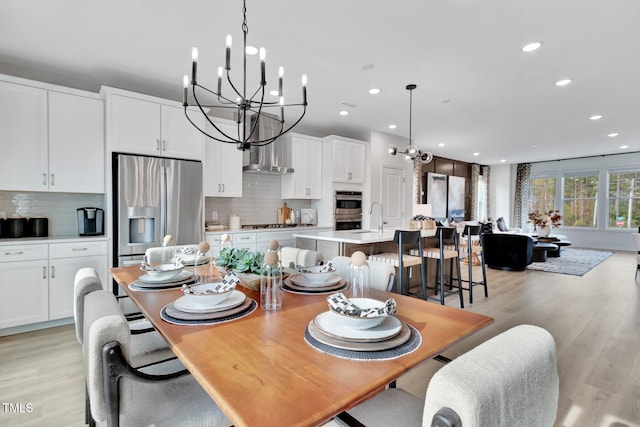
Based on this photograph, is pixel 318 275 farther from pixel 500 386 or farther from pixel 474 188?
pixel 474 188

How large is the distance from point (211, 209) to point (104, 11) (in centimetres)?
266

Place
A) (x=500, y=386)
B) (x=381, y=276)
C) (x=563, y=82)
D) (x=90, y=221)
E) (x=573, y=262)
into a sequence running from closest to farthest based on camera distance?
(x=500, y=386), (x=381, y=276), (x=90, y=221), (x=563, y=82), (x=573, y=262)

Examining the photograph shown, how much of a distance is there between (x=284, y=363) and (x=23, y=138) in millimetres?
3627

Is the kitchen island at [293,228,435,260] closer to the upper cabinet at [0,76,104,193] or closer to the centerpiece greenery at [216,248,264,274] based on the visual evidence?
the centerpiece greenery at [216,248,264,274]

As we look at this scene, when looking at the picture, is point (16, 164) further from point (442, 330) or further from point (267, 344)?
point (442, 330)

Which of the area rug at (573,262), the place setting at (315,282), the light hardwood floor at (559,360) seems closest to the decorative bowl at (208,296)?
the place setting at (315,282)

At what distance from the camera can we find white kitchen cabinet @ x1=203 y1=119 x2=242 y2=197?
415 centimetres

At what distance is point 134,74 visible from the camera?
343 cm

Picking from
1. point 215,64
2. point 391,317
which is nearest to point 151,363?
point 391,317

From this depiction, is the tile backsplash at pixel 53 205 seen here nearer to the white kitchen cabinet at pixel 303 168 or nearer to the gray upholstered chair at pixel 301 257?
the gray upholstered chair at pixel 301 257

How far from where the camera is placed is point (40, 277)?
299cm

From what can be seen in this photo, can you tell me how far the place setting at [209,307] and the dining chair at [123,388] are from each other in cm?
19

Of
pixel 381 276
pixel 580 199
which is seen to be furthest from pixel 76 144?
pixel 580 199

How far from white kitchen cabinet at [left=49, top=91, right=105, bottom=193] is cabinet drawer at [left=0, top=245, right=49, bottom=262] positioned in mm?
609
